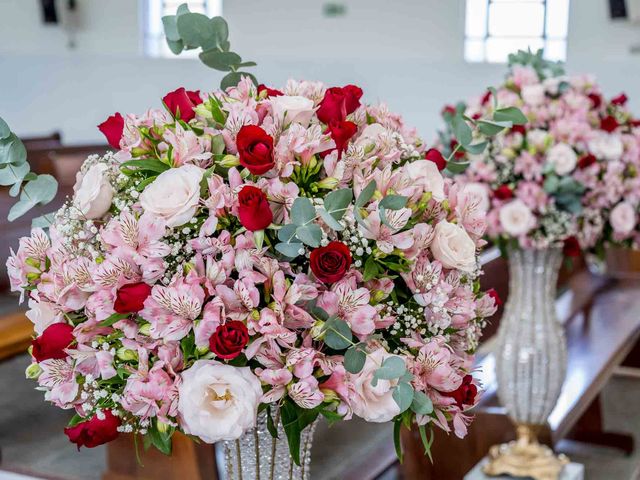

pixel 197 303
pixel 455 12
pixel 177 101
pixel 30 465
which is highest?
pixel 177 101

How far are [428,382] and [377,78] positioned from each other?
9777 mm

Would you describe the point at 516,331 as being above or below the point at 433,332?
below

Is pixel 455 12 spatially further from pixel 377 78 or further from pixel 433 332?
pixel 433 332

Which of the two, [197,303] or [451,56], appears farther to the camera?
[451,56]

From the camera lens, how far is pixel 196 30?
1.05 meters

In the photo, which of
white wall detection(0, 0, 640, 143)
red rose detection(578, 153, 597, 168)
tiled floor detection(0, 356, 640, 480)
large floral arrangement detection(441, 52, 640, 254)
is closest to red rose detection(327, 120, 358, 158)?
large floral arrangement detection(441, 52, 640, 254)

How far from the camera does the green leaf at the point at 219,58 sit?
108cm

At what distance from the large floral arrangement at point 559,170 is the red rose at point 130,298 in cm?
132

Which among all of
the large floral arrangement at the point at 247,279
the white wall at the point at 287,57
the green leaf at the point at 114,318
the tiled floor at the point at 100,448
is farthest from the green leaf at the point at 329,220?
the white wall at the point at 287,57

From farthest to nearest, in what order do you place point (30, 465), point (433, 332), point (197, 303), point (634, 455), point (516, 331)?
point (30, 465) → point (634, 455) → point (516, 331) → point (433, 332) → point (197, 303)

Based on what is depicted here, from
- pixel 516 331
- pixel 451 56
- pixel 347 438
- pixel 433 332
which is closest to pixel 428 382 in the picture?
pixel 433 332

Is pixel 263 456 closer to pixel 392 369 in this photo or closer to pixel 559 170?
pixel 392 369

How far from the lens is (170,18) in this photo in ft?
3.50

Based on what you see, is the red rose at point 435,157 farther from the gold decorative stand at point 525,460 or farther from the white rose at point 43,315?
the gold decorative stand at point 525,460
